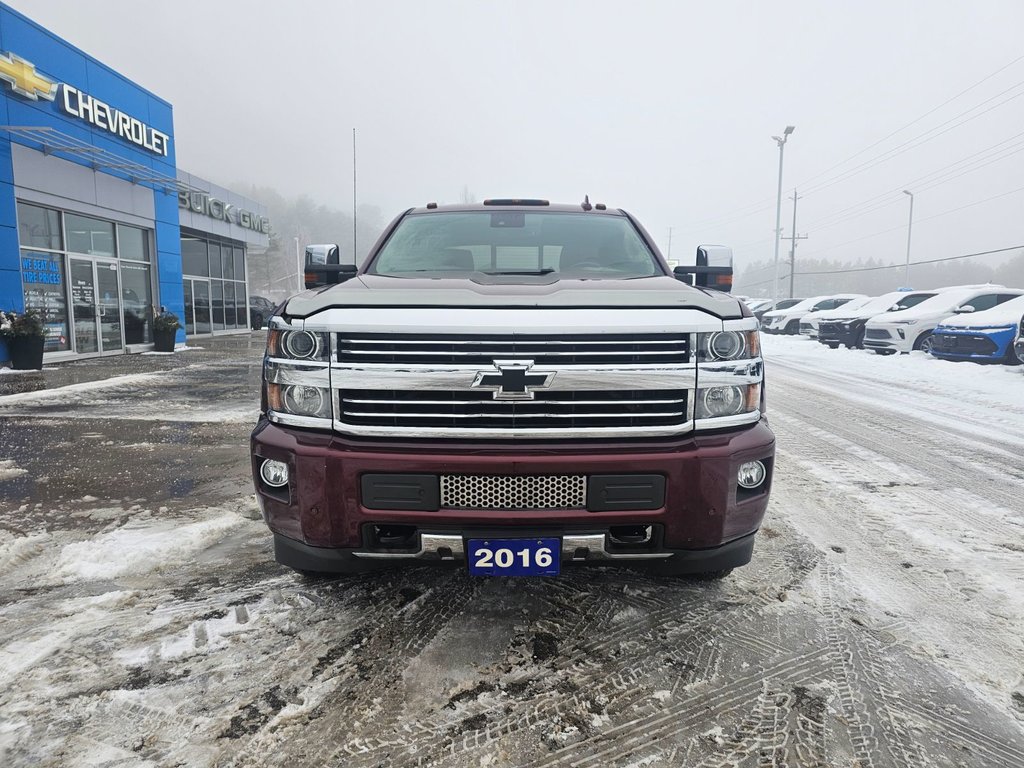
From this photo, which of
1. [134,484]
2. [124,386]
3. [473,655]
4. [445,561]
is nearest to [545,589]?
[473,655]

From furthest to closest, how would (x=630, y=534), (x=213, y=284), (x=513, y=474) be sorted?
(x=213, y=284)
(x=630, y=534)
(x=513, y=474)

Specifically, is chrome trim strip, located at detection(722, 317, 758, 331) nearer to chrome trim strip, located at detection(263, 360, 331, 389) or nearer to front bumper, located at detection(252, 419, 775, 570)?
front bumper, located at detection(252, 419, 775, 570)

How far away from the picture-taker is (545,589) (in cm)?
291

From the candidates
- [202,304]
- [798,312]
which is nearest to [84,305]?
[202,304]

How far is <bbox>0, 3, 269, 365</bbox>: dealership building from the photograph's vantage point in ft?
39.0

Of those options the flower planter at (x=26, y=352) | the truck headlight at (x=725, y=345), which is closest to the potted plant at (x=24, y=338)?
the flower planter at (x=26, y=352)

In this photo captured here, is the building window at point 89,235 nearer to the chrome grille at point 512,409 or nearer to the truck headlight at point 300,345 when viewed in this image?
the truck headlight at point 300,345

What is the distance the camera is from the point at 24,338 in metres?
11.2

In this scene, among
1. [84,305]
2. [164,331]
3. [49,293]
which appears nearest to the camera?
[49,293]

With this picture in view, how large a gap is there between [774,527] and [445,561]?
7.52ft

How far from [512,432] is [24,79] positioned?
14.6 m

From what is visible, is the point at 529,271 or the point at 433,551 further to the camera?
the point at 529,271

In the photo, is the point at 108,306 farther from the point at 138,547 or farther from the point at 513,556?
the point at 513,556

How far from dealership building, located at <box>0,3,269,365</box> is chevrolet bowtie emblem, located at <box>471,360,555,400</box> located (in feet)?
42.6
